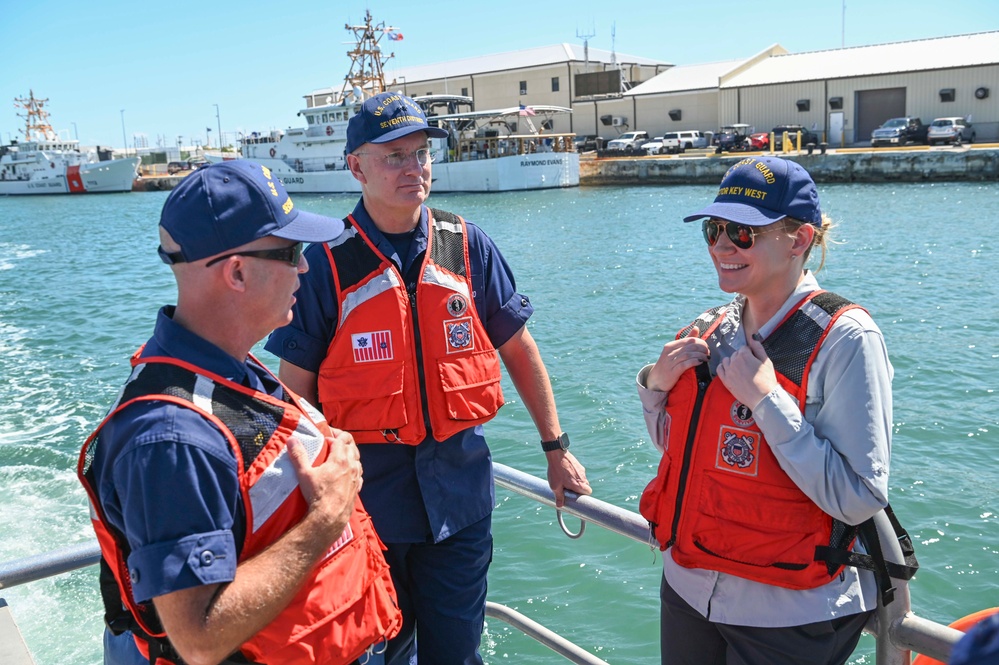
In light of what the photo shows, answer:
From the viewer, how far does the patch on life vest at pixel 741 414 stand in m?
2.20

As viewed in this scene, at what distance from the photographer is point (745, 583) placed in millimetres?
2189

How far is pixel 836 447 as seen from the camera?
6.78 ft

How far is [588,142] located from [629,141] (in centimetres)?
616

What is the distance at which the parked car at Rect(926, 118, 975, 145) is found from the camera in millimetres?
44156

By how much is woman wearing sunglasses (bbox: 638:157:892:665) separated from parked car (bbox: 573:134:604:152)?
60482 mm

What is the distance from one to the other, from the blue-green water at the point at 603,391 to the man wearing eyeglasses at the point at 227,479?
4.34 metres

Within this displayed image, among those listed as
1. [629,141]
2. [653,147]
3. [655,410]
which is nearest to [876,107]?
[653,147]

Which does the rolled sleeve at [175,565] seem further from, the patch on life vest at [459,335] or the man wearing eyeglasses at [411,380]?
the patch on life vest at [459,335]

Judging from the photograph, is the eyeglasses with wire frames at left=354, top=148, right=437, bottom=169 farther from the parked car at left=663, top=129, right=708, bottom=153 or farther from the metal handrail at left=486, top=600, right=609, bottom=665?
the parked car at left=663, top=129, right=708, bottom=153

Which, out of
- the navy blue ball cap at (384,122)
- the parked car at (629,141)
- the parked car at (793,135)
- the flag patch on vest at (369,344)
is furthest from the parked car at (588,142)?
the flag patch on vest at (369,344)

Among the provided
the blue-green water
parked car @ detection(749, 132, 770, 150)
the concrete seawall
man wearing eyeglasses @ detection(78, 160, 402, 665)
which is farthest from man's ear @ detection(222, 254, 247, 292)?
parked car @ detection(749, 132, 770, 150)

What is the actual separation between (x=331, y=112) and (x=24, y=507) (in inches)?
2149

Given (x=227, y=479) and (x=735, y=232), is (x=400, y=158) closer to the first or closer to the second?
(x=735, y=232)

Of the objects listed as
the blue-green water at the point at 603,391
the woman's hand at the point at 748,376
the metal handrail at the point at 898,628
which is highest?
the woman's hand at the point at 748,376
